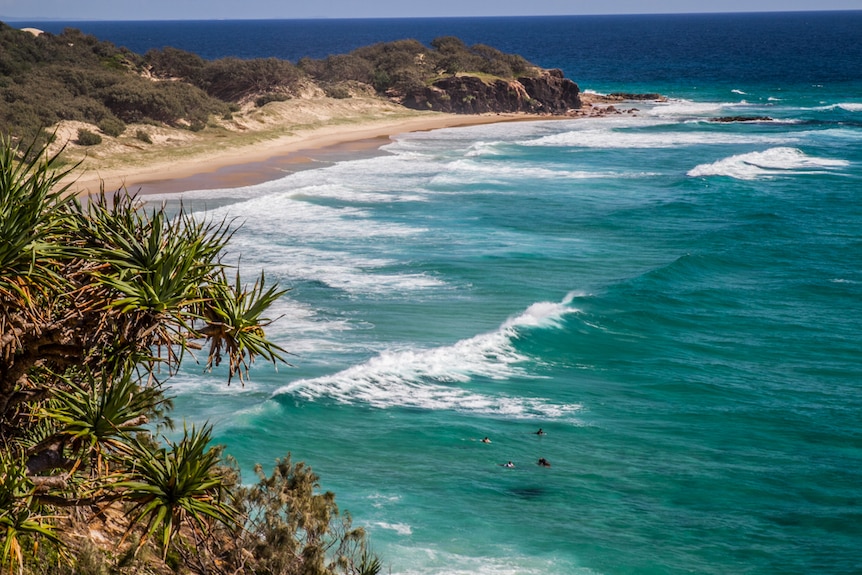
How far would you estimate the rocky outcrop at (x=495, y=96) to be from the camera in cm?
7650

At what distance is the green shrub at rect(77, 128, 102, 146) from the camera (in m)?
43.2

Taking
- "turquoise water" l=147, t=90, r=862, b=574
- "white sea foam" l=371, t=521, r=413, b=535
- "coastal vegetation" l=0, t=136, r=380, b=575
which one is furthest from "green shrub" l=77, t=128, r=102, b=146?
"coastal vegetation" l=0, t=136, r=380, b=575

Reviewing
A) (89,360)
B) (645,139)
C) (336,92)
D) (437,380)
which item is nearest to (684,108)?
(645,139)

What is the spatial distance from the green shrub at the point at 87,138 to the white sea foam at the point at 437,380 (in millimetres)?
28464

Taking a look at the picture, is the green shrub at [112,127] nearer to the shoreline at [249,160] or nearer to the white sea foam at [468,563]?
the shoreline at [249,160]

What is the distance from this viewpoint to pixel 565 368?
20875 millimetres

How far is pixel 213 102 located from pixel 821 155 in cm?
3684

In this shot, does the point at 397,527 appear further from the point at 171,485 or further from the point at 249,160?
the point at 249,160

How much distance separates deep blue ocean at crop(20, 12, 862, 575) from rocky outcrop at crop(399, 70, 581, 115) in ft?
107

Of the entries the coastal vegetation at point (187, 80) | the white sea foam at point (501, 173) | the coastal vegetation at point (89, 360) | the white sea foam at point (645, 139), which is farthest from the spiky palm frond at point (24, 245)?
the white sea foam at point (645, 139)

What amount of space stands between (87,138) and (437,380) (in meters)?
30.3

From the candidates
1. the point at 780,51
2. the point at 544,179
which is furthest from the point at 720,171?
the point at 780,51

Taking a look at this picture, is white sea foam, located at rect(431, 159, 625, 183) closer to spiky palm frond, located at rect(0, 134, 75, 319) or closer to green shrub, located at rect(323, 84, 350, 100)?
green shrub, located at rect(323, 84, 350, 100)

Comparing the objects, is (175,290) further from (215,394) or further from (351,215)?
(351,215)
